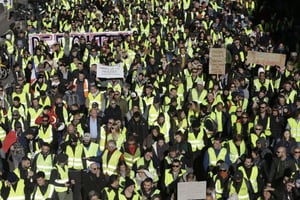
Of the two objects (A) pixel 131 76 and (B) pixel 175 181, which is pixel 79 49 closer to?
(A) pixel 131 76

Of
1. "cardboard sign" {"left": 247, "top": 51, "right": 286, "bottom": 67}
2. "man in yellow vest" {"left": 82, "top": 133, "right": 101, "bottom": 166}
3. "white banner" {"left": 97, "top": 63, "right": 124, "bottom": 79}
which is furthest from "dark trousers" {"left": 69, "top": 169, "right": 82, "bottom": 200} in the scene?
"cardboard sign" {"left": 247, "top": 51, "right": 286, "bottom": 67}

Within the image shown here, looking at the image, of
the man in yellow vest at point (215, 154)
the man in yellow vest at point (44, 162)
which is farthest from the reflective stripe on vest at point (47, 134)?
the man in yellow vest at point (215, 154)

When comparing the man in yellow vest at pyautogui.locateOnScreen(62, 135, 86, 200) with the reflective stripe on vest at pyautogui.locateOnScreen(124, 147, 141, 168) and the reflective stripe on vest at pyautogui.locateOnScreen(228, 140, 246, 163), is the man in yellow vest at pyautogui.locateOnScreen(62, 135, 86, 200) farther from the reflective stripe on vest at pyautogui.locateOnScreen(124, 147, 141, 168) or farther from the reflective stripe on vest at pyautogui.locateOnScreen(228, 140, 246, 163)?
the reflective stripe on vest at pyautogui.locateOnScreen(228, 140, 246, 163)

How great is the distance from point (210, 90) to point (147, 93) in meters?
1.59

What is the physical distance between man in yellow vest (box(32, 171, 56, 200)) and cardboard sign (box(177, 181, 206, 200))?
6.75ft

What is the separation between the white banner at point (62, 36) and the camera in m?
21.4

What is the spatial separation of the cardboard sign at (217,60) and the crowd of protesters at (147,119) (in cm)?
22

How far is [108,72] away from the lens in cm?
1834

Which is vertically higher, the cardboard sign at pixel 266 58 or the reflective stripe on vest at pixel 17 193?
the cardboard sign at pixel 266 58

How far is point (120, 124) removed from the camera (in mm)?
14516

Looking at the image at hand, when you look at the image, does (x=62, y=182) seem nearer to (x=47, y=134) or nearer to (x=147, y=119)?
(x=47, y=134)

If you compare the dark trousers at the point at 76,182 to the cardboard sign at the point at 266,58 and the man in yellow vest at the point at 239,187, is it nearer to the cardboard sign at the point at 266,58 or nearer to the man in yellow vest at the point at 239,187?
the man in yellow vest at the point at 239,187

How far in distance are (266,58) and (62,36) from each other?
5.96 meters

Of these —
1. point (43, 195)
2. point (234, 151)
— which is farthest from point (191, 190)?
point (43, 195)
